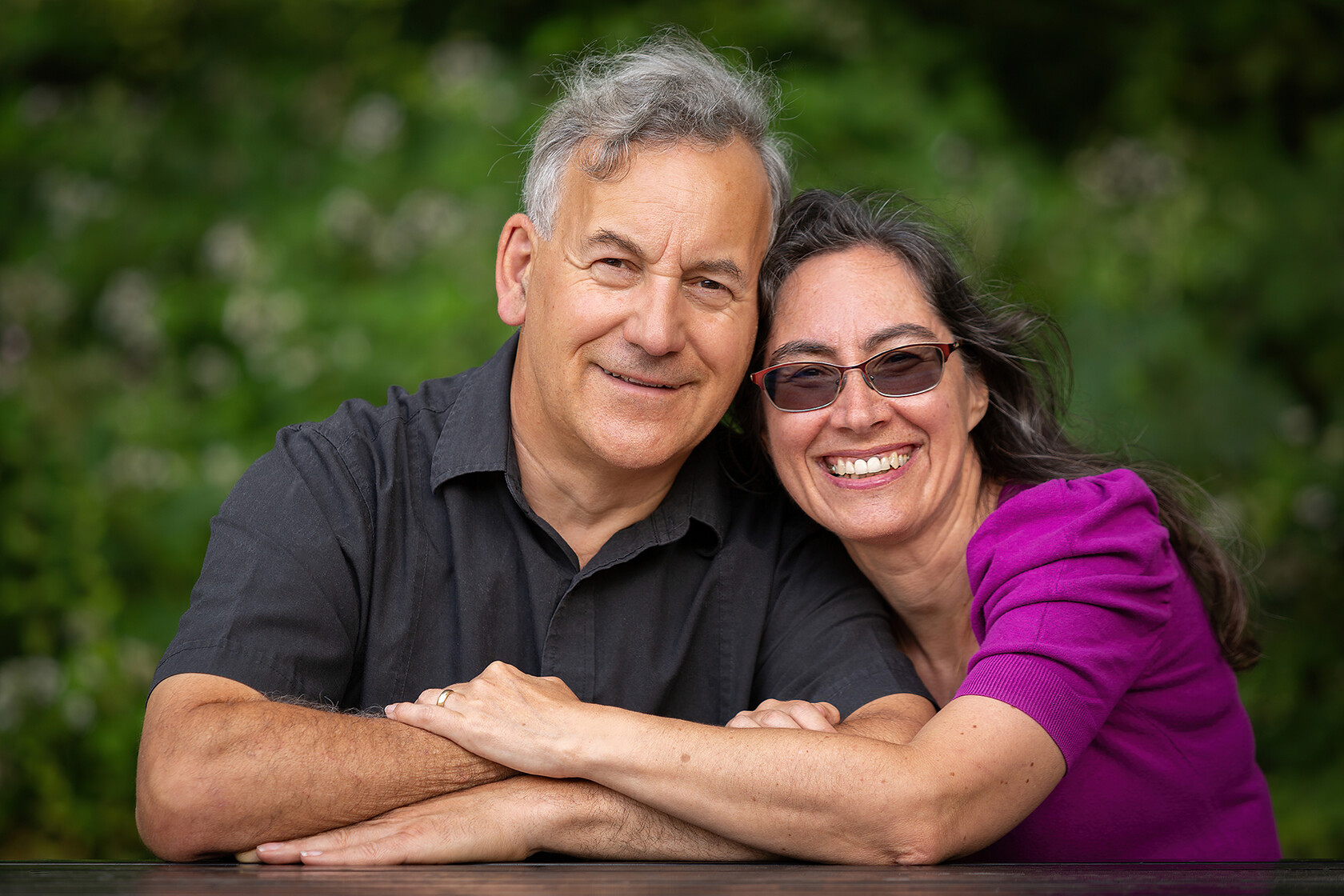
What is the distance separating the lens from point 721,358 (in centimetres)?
245

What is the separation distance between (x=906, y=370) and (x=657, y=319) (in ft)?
1.68

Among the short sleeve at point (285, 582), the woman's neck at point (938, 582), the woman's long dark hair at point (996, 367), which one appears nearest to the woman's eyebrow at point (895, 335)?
the woman's long dark hair at point (996, 367)

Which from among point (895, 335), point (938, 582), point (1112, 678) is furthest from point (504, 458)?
point (1112, 678)

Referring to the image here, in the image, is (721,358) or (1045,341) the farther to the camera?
(1045,341)

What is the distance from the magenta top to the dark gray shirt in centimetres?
35

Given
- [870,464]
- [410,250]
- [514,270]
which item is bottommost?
[870,464]

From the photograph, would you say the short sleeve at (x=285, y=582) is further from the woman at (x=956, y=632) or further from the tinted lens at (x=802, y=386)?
the tinted lens at (x=802, y=386)

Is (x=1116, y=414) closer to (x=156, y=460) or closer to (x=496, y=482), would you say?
(x=496, y=482)

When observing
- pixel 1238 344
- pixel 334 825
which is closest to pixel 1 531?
pixel 334 825

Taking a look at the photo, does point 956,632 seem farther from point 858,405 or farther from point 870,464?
point 858,405

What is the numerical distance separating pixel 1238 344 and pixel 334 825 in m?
4.26

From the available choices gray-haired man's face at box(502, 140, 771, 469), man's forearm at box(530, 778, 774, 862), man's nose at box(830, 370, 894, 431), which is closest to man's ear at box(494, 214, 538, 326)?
gray-haired man's face at box(502, 140, 771, 469)

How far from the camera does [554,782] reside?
6.59ft

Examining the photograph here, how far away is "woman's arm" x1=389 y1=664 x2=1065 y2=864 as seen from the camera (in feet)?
6.14
